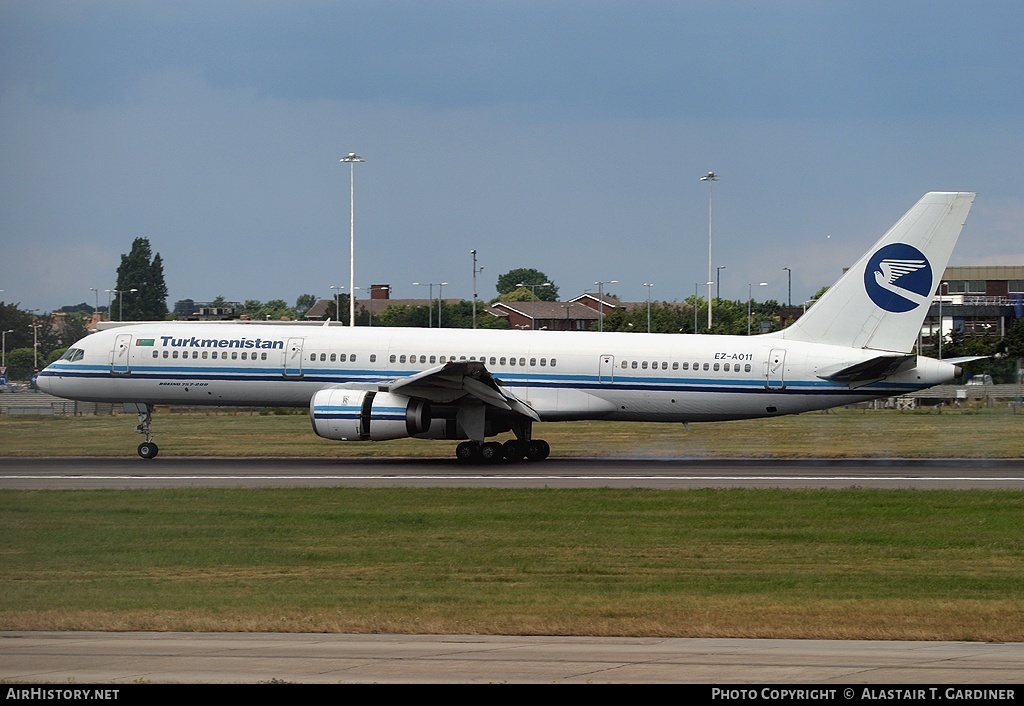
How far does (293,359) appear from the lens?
38.2 m

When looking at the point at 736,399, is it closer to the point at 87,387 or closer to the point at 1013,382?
the point at 87,387

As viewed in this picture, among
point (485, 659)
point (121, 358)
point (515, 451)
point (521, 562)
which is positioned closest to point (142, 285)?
point (121, 358)

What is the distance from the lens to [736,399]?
37.0m

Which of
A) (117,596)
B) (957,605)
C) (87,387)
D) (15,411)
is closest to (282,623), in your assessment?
(117,596)

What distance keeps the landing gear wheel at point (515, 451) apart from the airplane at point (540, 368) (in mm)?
38

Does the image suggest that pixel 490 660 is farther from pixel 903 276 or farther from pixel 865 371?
pixel 903 276

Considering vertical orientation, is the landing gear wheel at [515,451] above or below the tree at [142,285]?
below

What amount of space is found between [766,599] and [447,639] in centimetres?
521

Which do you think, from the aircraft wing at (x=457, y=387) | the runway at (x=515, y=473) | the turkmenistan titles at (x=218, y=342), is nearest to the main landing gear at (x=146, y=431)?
the runway at (x=515, y=473)

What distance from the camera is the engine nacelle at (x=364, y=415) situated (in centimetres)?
3497

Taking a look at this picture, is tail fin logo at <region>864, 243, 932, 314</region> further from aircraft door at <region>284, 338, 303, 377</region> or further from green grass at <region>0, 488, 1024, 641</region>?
aircraft door at <region>284, 338, 303, 377</region>

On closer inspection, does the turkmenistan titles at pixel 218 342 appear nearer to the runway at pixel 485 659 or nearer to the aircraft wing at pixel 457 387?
the aircraft wing at pixel 457 387

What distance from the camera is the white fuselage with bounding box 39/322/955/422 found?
1451 inches

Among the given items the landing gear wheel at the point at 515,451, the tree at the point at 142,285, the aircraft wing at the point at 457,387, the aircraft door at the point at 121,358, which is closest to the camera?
the aircraft wing at the point at 457,387
